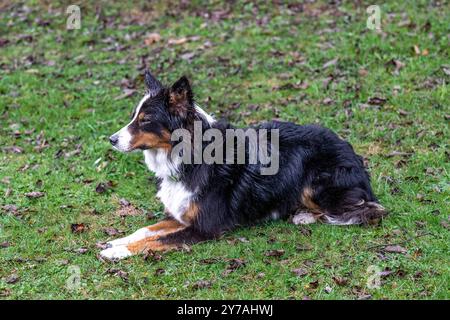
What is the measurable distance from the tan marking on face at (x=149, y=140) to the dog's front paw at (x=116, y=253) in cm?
99

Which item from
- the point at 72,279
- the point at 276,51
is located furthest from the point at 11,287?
the point at 276,51

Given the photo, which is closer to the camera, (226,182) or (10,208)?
(226,182)

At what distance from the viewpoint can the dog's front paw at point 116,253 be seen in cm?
588

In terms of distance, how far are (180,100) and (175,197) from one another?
0.96m

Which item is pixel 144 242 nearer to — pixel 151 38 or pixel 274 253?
pixel 274 253

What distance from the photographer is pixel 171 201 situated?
20.7ft

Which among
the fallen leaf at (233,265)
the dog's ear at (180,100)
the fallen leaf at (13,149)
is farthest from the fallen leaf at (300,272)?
the fallen leaf at (13,149)

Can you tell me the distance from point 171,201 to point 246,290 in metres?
1.39

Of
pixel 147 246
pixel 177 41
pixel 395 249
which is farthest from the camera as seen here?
pixel 177 41

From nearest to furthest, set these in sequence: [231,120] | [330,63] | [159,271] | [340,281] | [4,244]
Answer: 1. [340,281]
2. [159,271]
3. [4,244]
4. [231,120]
5. [330,63]

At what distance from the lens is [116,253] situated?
19.4 ft

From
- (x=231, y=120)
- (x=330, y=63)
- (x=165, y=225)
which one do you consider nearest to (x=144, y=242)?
(x=165, y=225)
